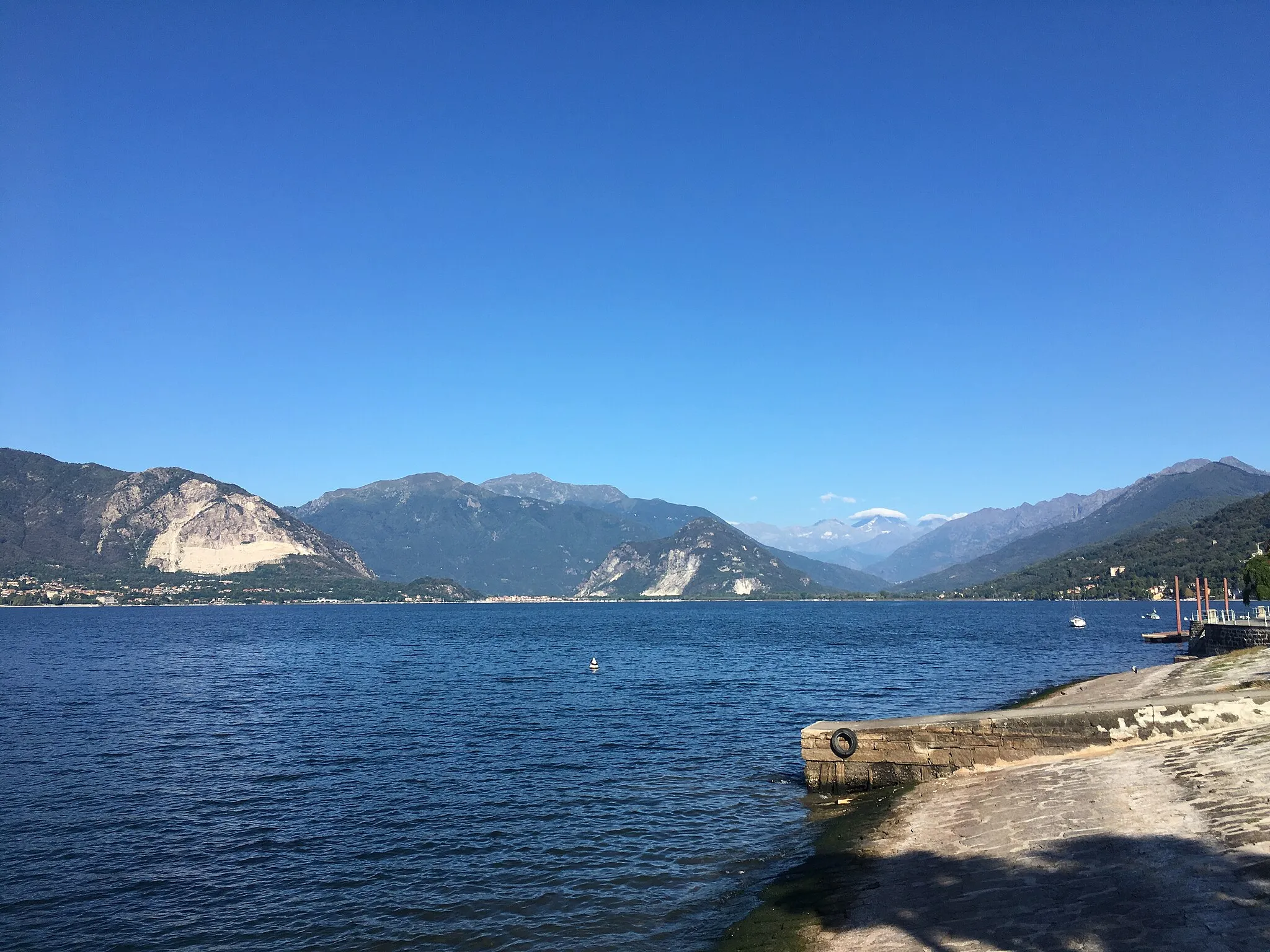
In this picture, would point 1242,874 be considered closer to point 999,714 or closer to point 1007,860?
point 1007,860

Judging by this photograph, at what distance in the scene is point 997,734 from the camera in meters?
24.1

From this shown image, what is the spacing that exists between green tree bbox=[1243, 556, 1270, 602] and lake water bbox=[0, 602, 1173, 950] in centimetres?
1189

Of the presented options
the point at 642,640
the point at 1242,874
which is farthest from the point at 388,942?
the point at 642,640

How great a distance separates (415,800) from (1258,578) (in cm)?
7636

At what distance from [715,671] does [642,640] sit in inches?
1871

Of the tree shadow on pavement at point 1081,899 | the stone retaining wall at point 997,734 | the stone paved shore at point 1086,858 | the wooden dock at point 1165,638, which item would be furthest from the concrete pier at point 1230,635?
the tree shadow on pavement at point 1081,899

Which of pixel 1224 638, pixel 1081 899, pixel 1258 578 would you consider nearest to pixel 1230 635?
pixel 1224 638

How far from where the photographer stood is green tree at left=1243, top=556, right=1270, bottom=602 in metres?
70.6

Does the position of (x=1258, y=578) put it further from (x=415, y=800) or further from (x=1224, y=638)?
(x=415, y=800)

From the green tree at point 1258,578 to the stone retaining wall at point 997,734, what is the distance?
59.8 meters

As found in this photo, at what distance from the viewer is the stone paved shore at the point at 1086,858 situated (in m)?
11.5

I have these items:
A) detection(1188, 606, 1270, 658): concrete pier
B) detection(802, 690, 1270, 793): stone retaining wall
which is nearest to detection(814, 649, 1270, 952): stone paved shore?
detection(802, 690, 1270, 793): stone retaining wall

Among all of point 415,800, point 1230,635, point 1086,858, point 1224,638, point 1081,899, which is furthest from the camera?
point 1224,638

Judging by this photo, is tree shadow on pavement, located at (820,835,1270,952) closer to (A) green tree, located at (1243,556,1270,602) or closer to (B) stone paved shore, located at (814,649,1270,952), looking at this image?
(B) stone paved shore, located at (814,649,1270,952)
